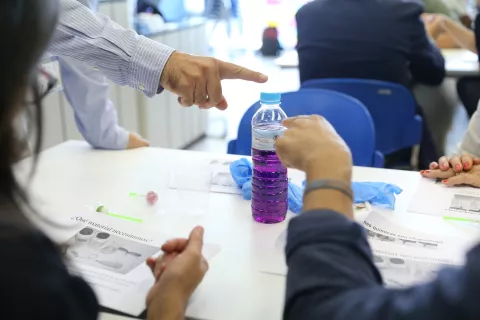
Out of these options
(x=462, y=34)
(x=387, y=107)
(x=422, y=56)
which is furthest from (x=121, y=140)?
(x=462, y=34)

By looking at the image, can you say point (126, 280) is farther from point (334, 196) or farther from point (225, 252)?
point (334, 196)

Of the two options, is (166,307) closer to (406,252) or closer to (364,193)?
(406,252)

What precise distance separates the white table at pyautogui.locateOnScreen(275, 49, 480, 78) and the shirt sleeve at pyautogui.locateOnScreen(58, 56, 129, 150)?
60.5 inches

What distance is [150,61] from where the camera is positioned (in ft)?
4.36

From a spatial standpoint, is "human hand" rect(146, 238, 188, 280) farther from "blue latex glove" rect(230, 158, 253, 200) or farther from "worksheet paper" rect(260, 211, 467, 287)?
"blue latex glove" rect(230, 158, 253, 200)

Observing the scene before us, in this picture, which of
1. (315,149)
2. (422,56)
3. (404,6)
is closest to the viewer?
(315,149)

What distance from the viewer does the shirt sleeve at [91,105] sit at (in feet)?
5.51

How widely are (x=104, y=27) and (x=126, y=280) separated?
665mm

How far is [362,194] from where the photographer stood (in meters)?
1.29

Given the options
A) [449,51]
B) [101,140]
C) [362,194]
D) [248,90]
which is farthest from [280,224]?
[248,90]

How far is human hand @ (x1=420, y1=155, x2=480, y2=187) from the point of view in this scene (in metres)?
1.39

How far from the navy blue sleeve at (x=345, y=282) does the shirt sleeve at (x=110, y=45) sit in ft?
2.41

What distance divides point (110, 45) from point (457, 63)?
2.31 m

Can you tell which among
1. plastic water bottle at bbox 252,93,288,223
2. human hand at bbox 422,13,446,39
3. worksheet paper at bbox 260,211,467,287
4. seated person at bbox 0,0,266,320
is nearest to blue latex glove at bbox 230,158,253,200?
plastic water bottle at bbox 252,93,288,223
